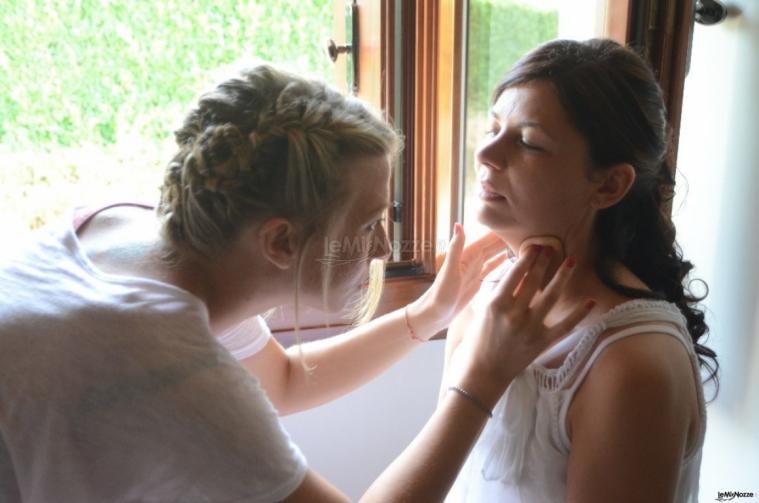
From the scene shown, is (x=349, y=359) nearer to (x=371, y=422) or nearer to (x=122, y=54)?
(x=371, y=422)

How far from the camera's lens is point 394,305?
149 cm

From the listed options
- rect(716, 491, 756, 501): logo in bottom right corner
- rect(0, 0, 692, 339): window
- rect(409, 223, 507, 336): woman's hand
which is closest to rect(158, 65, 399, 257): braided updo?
rect(409, 223, 507, 336): woman's hand

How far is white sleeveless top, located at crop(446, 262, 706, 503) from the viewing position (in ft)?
2.76

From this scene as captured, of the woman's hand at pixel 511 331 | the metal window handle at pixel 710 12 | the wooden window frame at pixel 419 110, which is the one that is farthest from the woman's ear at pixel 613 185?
the wooden window frame at pixel 419 110

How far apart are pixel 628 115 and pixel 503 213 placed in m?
0.22

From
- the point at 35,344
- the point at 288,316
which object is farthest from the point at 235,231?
the point at 288,316

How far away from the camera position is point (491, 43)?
144 centimetres

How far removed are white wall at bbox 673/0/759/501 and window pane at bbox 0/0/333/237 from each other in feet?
2.55

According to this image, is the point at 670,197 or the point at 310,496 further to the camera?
the point at 670,197

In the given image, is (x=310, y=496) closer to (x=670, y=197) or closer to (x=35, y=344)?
(x=35, y=344)

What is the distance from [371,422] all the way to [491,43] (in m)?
0.94

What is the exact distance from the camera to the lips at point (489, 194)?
3.09 ft

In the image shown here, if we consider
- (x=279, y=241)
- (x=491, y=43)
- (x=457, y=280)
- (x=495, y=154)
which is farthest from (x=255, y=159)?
(x=491, y=43)

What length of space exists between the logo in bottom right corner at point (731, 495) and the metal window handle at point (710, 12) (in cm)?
82
